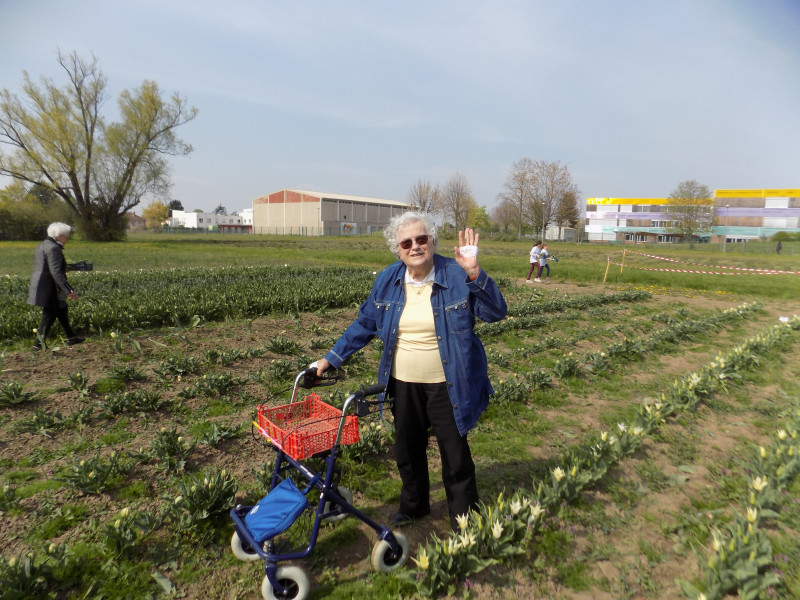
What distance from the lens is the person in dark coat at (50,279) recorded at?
22.5 ft

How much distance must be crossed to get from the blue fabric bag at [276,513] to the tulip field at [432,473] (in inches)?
20.8

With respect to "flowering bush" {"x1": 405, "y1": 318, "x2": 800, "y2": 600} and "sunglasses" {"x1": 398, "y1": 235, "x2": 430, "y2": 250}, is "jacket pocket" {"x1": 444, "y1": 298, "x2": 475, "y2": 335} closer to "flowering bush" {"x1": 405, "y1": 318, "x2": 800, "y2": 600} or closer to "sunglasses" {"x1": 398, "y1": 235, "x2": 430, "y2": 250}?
"sunglasses" {"x1": 398, "y1": 235, "x2": 430, "y2": 250}

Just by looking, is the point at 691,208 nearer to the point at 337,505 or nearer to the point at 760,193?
the point at 760,193

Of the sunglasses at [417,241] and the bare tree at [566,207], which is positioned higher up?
the bare tree at [566,207]

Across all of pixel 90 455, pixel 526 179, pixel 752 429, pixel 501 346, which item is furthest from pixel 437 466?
pixel 526 179

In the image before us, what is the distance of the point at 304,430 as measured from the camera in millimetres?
3125

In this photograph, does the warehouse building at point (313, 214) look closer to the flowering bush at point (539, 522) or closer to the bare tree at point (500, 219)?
the bare tree at point (500, 219)

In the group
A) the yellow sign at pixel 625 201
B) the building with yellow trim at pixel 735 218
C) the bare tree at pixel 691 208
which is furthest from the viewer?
the yellow sign at pixel 625 201

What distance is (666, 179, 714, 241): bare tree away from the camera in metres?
56.3

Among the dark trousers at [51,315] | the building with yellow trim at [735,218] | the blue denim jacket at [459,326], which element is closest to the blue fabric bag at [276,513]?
the blue denim jacket at [459,326]

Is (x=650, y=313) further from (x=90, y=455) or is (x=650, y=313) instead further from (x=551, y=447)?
(x=90, y=455)


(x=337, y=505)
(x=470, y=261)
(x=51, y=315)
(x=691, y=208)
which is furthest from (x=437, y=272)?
(x=691, y=208)

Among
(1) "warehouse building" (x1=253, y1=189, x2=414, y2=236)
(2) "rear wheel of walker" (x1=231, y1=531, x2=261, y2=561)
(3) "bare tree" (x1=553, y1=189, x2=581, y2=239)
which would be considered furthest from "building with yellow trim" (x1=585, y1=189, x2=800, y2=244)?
(2) "rear wheel of walker" (x1=231, y1=531, x2=261, y2=561)

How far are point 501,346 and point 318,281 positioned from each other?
273 inches
